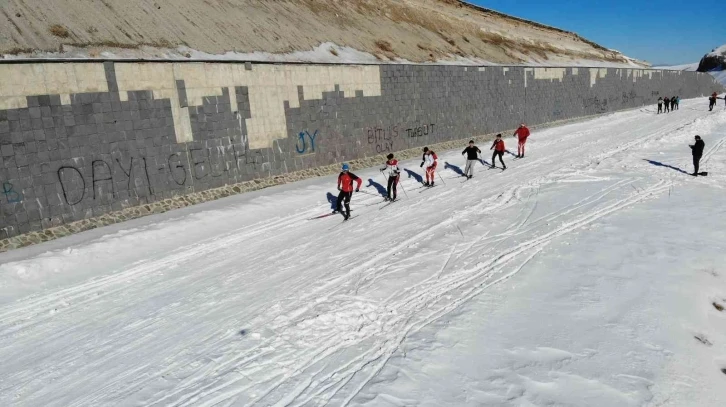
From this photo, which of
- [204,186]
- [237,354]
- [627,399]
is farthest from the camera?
[204,186]

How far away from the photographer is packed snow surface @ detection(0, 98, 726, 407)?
552 centimetres

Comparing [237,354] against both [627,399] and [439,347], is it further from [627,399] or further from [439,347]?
[627,399]

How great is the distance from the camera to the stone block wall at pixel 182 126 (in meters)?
10.1

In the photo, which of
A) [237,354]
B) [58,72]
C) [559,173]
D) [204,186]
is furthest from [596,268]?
[58,72]

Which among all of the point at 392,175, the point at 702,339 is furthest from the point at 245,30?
the point at 702,339

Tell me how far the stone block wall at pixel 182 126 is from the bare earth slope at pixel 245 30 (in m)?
1.44

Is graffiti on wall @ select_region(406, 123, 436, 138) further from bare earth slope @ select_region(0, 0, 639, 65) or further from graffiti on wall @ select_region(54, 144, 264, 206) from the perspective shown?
graffiti on wall @ select_region(54, 144, 264, 206)

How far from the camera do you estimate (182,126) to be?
12758mm

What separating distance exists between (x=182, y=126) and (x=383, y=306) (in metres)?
8.56

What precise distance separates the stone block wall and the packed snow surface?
3.61 feet

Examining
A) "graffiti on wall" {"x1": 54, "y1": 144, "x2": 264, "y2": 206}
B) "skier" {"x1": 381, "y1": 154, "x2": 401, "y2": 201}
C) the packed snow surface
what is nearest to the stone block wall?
"graffiti on wall" {"x1": 54, "y1": 144, "x2": 264, "y2": 206}

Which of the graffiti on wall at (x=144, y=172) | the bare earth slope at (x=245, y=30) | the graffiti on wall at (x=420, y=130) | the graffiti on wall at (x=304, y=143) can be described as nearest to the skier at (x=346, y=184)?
the graffiti on wall at (x=144, y=172)

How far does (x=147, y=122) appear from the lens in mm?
11992

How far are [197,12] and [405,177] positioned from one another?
9.64m
